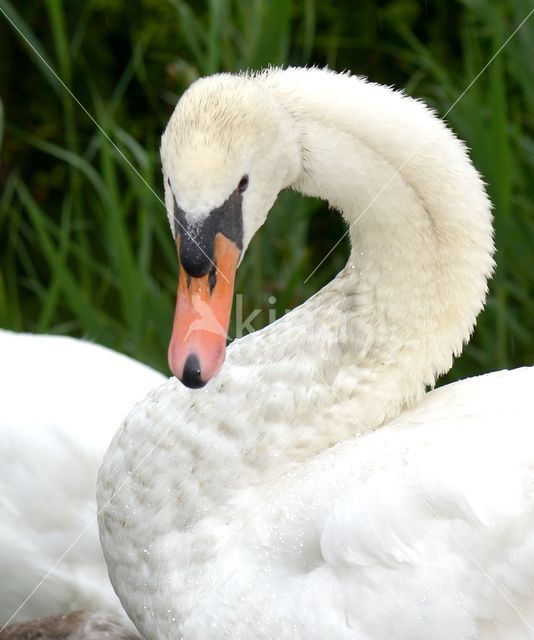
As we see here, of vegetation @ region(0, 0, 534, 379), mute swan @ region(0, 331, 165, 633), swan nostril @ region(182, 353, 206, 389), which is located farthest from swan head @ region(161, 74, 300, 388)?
mute swan @ region(0, 331, 165, 633)

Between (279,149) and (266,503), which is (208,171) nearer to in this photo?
(279,149)

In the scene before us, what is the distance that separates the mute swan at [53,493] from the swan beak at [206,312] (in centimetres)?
78

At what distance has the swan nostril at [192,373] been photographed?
1397mm

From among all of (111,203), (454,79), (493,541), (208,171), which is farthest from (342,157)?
(454,79)

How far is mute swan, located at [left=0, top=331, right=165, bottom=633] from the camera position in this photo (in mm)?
2162

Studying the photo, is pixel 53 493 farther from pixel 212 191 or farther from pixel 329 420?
pixel 212 191

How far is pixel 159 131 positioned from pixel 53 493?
5.58 feet

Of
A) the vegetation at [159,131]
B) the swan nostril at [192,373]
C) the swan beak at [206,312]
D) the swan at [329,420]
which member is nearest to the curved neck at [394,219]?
the swan at [329,420]

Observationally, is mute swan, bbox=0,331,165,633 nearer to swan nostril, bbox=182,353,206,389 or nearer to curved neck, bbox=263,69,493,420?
curved neck, bbox=263,69,493,420

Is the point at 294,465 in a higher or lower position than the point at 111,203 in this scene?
higher

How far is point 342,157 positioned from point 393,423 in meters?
0.33

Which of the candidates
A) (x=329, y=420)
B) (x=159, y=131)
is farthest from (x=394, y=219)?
(x=159, y=131)

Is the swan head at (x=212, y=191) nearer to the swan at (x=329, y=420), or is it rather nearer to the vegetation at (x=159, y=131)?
the swan at (x=329, y=420)

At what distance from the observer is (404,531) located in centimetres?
147
